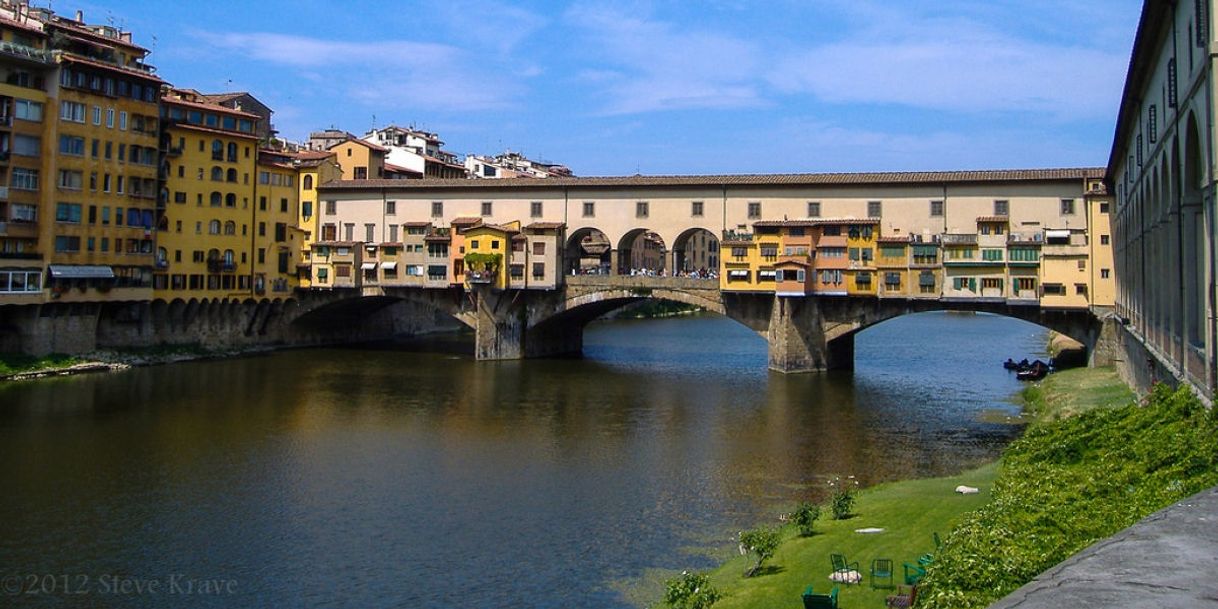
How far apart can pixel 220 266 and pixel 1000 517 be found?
58345mm

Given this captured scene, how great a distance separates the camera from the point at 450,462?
31.6 m

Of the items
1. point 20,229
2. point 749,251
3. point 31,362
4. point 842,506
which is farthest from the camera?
point 749,251

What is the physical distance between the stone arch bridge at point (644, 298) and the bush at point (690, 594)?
3844 cm

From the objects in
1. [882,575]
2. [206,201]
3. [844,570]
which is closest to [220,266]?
[206,201]

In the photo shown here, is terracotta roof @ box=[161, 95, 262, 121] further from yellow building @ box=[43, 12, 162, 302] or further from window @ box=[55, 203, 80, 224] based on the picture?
window @ box=[55, 203, 80, 224]

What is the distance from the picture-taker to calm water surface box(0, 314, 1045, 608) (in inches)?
814

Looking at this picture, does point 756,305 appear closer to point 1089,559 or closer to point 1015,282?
point 1015,282

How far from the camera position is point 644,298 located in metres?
61.8

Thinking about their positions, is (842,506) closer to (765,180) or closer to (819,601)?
(819,601)

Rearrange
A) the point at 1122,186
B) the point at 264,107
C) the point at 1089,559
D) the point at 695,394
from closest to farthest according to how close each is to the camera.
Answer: the point at 1089,559, the point at 1122,186, the point at 695,394, the point at 264,107

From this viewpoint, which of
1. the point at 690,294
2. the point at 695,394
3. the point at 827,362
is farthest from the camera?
the point at 690,294

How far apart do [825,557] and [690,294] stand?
40.8 m

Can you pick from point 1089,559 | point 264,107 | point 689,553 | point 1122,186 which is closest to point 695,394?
point 1122,186

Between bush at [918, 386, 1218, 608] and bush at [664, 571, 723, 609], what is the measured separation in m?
3.94
